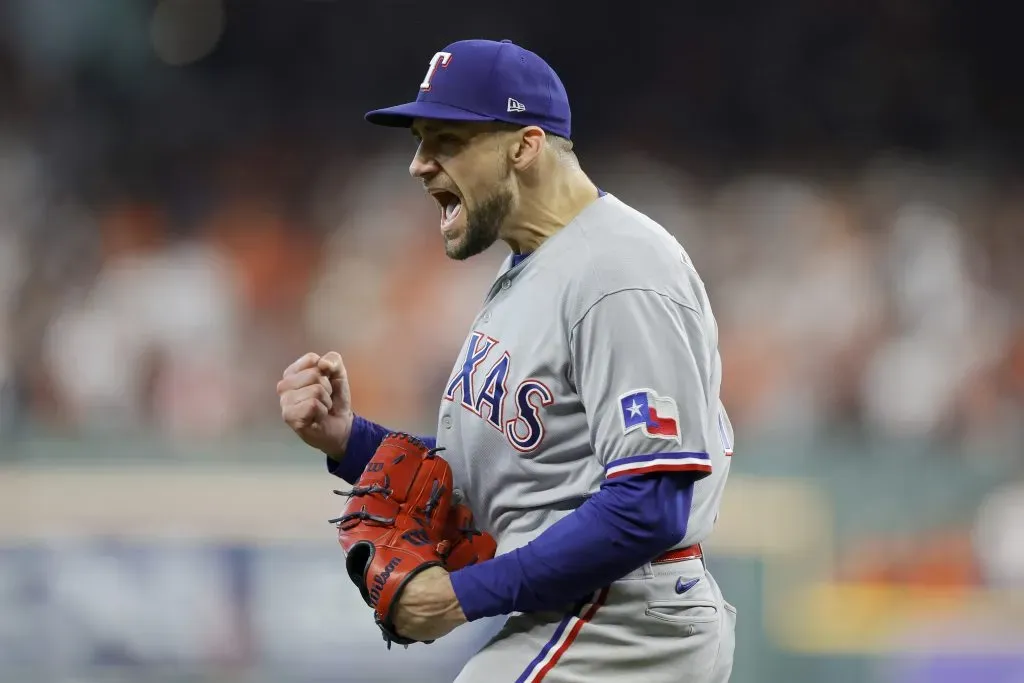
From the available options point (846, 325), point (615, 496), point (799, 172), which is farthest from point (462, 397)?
point (799, 172)

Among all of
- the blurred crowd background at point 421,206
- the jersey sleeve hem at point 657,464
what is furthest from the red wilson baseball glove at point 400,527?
the blurred crowd background at point 421,206

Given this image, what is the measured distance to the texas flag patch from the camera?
1862 millimetres

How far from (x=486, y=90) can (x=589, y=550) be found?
755mm

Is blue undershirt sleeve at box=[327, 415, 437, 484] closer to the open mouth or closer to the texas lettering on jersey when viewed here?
the texas lettering on jersey

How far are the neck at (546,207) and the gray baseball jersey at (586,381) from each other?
0.16 feet

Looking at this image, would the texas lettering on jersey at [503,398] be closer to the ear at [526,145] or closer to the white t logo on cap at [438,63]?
the ear at [526,145]

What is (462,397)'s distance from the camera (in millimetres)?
2133

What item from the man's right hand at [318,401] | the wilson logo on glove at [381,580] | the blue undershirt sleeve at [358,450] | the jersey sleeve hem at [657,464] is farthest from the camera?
the blue undershirt sleeve at [358,450]

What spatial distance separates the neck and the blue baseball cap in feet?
0.29

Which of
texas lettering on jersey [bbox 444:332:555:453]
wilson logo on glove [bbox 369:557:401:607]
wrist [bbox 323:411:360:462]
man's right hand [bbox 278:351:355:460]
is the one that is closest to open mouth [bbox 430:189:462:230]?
texas lettering on jersey [bbox 444:332:555:453]

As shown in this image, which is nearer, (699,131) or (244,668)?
(244,668)

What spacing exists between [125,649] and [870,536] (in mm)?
2802

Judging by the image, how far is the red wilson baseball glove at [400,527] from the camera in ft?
6.49

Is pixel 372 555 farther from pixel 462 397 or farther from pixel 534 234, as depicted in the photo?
pixel 534 234
